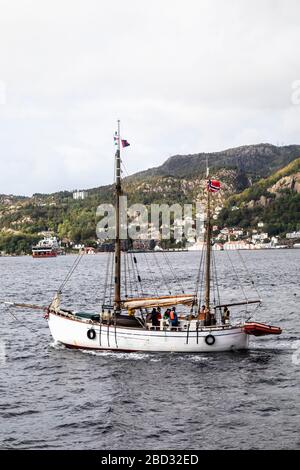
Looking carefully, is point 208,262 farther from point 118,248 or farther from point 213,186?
point 118,248

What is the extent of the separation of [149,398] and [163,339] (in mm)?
10700

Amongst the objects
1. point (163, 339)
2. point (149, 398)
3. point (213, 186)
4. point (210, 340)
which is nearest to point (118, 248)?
point (163, 339)

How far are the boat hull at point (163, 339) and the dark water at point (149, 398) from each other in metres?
0.80

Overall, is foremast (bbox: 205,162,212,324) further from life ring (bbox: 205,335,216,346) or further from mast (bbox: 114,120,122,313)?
mast (bbox: 114,120,122,313)

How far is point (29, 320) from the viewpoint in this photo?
71375mm

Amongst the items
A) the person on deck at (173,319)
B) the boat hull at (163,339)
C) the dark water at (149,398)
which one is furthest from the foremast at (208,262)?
the dark water at (149,398)

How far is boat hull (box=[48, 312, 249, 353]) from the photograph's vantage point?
152 ft

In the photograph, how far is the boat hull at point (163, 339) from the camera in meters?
46.4

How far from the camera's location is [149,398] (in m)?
36.2

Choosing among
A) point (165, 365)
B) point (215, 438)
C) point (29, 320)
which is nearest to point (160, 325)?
point (165, 365)

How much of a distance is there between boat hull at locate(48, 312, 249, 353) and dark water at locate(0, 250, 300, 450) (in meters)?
0.80

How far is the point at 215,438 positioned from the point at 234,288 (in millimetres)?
76686

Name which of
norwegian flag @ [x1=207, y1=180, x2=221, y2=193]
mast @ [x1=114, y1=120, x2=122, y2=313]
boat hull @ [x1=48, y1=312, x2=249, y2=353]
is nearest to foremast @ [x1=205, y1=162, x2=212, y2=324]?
norwegian flag @ [x1=207, y1=180, x2=221, y2=193]
